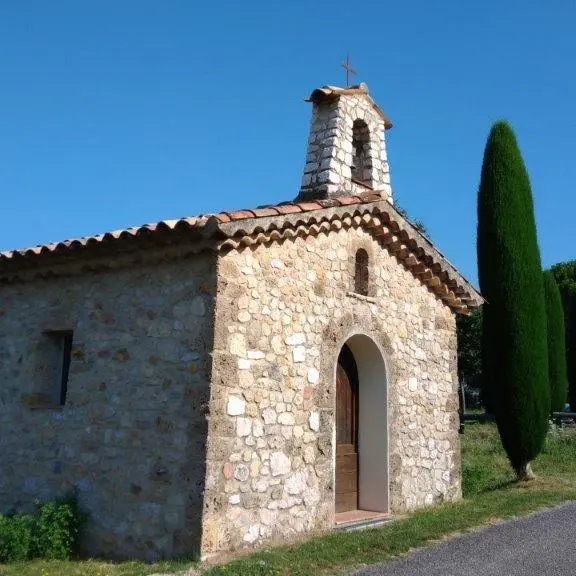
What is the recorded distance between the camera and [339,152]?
31.3ft

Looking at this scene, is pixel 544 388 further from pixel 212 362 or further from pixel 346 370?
pixel 212 362

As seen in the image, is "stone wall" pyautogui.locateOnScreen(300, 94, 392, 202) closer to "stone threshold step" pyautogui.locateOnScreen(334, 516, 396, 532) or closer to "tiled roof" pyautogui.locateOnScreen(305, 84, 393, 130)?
"tiled roof" pyautogui.locateOnScreen(305, 84, 393, 130)

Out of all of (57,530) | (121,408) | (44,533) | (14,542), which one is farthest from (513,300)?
Result: (14,542)

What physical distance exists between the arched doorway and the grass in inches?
29.7

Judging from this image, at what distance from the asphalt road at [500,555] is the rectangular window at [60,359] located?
14.5 feet

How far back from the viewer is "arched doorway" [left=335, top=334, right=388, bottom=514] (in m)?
9.13

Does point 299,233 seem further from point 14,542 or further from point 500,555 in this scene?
point 14,542

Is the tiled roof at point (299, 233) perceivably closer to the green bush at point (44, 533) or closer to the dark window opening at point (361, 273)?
the dark window opening at point (361, 273)

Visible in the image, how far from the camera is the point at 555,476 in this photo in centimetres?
1286

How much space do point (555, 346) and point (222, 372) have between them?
22.0m

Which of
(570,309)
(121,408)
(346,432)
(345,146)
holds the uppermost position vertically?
(570,309)

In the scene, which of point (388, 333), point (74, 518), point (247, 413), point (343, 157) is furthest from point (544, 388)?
point (74, 518)

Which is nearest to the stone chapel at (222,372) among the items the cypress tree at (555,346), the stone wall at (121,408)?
the stone wall at (121,408)

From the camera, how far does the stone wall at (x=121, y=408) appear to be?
6.64 metres
